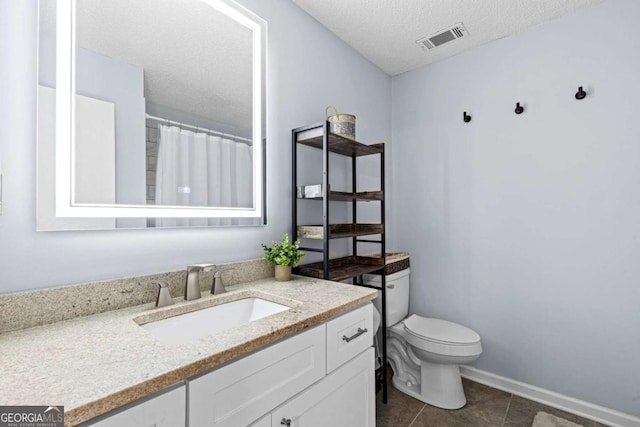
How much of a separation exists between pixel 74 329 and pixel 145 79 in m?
0.92

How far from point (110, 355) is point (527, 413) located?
7.32 feet

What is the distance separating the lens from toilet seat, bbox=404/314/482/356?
5.81 feet

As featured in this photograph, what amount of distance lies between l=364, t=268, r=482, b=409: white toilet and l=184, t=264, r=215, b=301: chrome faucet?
1241 millimetres

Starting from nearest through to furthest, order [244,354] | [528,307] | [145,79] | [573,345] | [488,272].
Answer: [244,354] < [145,79] < [573,345] < [528,307] < [488,272]

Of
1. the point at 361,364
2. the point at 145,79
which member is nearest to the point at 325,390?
the point at 361,364

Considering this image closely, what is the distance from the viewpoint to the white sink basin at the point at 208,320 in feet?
3.37

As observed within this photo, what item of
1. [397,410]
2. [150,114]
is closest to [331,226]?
[150,114]

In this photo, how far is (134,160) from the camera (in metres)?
1.12

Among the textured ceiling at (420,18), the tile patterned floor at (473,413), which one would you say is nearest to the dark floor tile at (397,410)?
the tile patterned floor at (473,413)

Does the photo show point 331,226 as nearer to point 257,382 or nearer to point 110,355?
point 257,382

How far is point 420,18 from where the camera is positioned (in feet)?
6.10

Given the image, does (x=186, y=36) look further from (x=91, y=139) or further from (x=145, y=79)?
(x=91, y=139)

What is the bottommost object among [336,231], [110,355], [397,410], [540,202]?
[397,410]

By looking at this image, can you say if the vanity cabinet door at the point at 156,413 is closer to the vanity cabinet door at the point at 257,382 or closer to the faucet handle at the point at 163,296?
the vanity cabinet door at the point at 257,382
